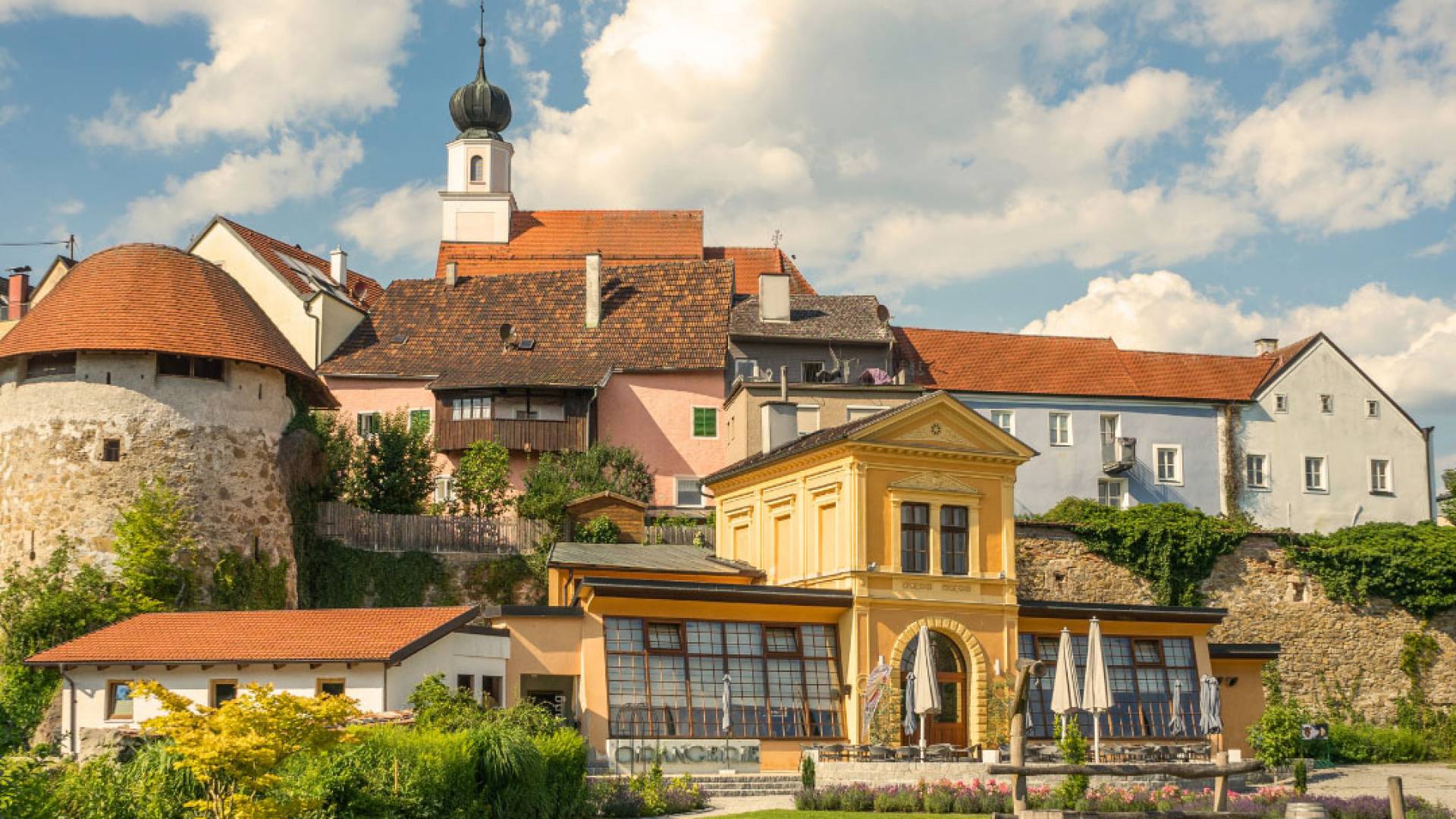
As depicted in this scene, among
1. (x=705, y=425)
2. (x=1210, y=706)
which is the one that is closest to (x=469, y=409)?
(x=705, y=425)

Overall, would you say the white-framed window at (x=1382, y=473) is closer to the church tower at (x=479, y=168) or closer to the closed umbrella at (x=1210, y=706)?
the closed umbrella at (x=1210, y=706)

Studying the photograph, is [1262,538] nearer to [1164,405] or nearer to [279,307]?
[1164,405]

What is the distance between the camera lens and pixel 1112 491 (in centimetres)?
5306

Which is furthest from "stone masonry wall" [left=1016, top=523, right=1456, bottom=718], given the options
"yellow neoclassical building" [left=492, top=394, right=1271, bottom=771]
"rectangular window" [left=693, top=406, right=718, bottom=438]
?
"rectangular window" [left=693, top=406, right=718, bottom=438]

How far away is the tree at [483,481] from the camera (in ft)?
149

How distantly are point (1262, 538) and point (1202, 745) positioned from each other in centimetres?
1250

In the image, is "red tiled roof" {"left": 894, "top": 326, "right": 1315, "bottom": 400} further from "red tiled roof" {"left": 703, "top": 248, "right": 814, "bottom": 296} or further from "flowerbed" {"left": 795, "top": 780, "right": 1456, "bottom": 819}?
"flowerbed" {"left": 795, "top": 780, "right": 1456, "bottom": 819}

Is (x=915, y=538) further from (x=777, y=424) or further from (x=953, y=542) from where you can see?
(x=777, y=424)

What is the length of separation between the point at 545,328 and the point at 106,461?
62.4 feet

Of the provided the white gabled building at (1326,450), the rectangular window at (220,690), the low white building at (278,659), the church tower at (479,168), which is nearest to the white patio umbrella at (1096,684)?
the low white building at (278,659)

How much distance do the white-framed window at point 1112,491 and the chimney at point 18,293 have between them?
3774 cm

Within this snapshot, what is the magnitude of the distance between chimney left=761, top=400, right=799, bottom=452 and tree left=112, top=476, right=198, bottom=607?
555 inches

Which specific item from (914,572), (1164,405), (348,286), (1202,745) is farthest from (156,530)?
(1164,405)

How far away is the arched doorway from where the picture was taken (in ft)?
111
